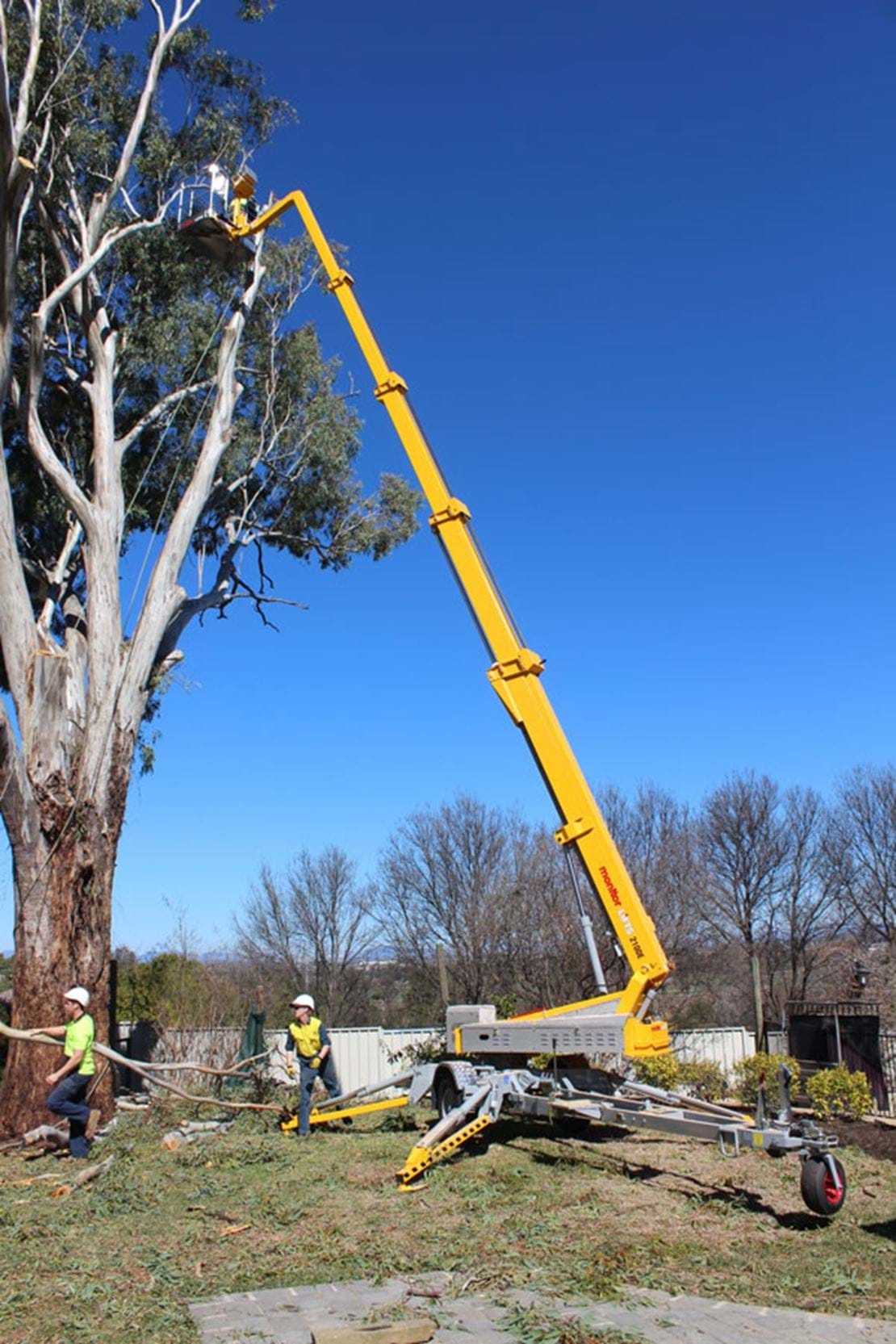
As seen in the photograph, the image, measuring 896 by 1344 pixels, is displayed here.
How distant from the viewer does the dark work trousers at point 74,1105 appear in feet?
33.4

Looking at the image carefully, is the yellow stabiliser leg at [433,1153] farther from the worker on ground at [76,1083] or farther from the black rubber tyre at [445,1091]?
the worker on ground at [76,1083]

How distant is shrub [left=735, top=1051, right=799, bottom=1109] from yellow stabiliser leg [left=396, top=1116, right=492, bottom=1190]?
5.51m

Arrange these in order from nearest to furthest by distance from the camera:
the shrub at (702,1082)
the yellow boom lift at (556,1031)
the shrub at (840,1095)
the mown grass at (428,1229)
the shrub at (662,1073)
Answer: the mown grass at (428,1229)
the yellow boom lift at (556,1031)
the shrub at (840,1095)
the shrub at (662,1073)
the shrub at (702,1082)

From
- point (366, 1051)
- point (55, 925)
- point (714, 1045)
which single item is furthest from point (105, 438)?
point (714, 1045)

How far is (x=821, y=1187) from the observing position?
306 inches

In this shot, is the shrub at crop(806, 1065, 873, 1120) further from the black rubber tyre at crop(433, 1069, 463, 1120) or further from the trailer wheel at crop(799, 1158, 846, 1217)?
the trailer wheel at crop(799, 1158, 846, 1217)

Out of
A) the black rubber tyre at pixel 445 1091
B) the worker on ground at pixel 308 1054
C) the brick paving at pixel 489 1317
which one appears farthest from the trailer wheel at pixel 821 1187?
the worker on ground at pixel 308 1054

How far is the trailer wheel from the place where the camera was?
776cm

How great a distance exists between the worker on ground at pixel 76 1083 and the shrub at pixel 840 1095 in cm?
863

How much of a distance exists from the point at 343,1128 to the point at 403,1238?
5.44 metres

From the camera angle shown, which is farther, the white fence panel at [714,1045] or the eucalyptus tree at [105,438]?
the white fence panel at [714,1045]

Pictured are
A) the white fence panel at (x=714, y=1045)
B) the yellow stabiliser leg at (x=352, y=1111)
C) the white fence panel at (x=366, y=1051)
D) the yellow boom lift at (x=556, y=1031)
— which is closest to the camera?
the yellow boom lift at (x=556, y=1031)

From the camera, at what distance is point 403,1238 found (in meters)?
7.53

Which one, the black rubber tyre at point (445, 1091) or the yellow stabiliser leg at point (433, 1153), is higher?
the black rubber tyre at point (445, 1091)
